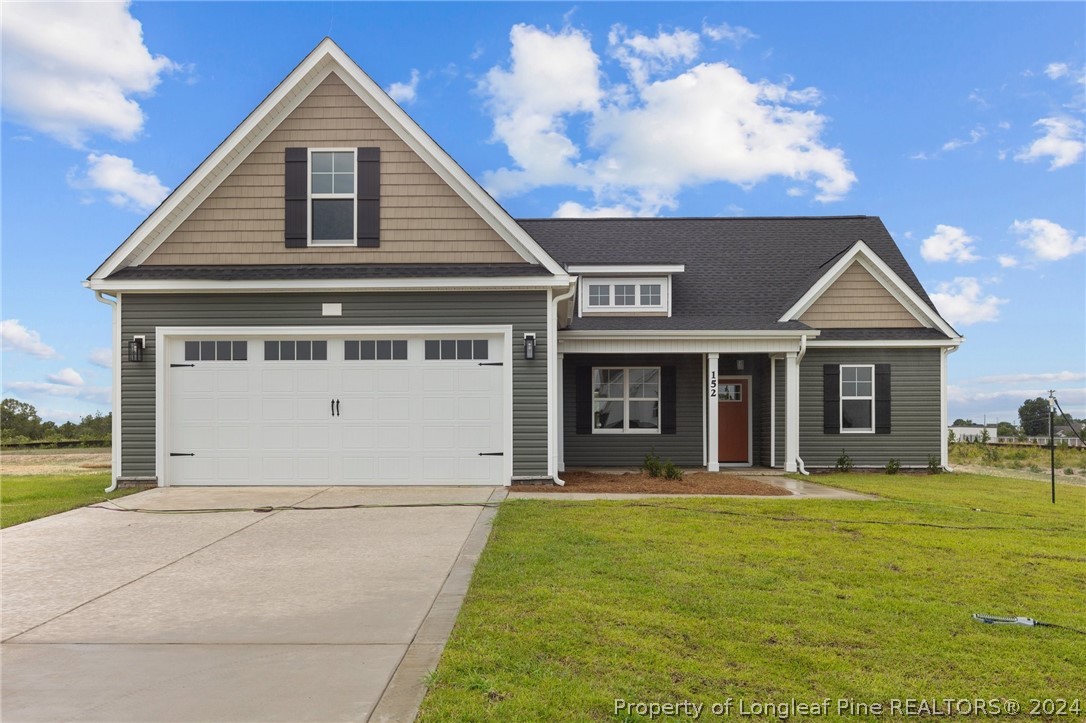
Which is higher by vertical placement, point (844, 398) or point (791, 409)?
point (844, 398)

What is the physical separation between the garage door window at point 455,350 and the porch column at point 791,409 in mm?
6402

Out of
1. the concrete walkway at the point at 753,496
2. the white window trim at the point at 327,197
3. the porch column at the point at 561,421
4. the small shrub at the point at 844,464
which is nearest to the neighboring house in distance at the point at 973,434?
the small shrub at the point at 844,464

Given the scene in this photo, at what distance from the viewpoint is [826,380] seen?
1511 centimetres

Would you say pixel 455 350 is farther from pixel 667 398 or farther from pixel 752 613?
pixel 752 613

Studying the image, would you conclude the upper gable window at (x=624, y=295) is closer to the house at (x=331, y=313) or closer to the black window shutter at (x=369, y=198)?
the house at (x=331, y=313)

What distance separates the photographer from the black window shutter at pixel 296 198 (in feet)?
37.4

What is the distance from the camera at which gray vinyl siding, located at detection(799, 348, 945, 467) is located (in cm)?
1509

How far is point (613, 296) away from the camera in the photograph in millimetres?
16312

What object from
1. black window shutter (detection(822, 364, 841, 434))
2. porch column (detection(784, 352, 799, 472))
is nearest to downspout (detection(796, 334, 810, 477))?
porch column (detection(784, 352, 799, 472))

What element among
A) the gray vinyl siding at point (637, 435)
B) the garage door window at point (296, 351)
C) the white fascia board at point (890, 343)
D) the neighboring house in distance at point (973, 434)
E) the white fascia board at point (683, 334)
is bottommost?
the neighboring house in distance at point (973, 434)

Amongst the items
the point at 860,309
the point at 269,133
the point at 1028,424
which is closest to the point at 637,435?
the point at 860,309

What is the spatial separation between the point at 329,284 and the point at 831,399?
10.4 m

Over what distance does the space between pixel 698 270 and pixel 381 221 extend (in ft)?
28.4

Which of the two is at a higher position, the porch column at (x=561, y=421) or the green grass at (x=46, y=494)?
the porch column at (x=561, y=421)
